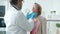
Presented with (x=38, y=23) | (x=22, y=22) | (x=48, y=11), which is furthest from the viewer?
(x=48, y=11)

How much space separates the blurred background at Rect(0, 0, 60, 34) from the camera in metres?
3.00

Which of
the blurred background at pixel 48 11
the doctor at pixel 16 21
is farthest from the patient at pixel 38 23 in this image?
the doctor at pixel 16 21

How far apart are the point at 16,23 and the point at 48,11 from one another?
156cm

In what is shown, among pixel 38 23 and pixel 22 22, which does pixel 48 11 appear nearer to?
pixel 38 23

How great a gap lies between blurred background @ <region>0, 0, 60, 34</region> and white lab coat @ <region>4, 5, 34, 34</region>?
1321 millimetres

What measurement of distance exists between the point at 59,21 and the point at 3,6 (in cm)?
121

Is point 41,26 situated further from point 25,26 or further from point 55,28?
point 25,26

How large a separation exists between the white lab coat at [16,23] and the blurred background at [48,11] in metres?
1.32

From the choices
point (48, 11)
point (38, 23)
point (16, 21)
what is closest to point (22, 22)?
point (16, 21)

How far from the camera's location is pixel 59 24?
298 centimetres

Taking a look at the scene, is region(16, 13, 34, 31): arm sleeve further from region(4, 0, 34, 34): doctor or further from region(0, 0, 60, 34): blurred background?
region(0, 0, 60, 34): blurred background

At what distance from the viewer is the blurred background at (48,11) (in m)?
3.00

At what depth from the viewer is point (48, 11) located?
10.2 ft

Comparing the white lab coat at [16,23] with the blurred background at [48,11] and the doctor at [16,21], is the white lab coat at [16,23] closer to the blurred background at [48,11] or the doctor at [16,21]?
the doctor at [16,21]
